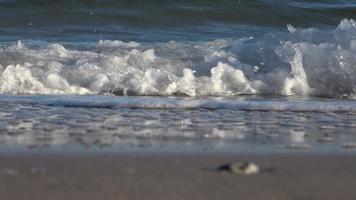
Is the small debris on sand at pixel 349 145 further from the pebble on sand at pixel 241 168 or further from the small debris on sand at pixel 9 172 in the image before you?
the small debris on sand at pixel 9 172

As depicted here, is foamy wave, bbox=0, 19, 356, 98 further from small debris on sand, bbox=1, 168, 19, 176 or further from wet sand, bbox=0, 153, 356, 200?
small debris on sand, bbox=1, 168, 19, 176

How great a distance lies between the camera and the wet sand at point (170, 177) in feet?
7.23

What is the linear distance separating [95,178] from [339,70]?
4.13 m

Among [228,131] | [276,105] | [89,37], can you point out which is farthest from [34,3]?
[228,131]

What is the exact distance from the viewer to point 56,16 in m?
10.1

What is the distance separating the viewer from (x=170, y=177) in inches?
95.3

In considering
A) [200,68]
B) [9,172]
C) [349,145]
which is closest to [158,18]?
[200,68]

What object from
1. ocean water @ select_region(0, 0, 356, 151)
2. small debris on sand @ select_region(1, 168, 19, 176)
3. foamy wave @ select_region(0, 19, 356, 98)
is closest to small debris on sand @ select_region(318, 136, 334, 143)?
ocean water @ select_region(0, 0, 356, 151)

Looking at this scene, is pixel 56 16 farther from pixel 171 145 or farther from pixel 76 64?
pixel 171 145

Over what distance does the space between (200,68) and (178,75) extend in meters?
0.24

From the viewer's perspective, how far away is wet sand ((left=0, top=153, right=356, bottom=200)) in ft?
7.23

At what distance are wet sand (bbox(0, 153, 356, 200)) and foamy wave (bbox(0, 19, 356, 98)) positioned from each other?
2915 mm

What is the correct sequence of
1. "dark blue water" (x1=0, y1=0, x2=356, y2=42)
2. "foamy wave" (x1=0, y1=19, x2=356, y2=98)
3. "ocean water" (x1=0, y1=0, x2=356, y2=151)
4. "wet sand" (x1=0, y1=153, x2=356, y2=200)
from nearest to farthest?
"wet sand" (x1=0, y1=153, x2=356, y2=200)
"ocean water" (x1=0, y1=0, x2=356, y2=151)
"foamy wave" (x1=0, y1=19, x2=356, y2=98)
"dark blue water" (x1=0, y1=0, x2=356, y2=42)

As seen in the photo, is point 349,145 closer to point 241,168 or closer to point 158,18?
point 241,168
